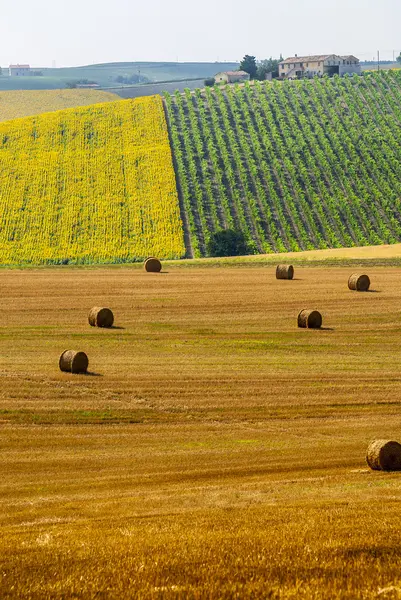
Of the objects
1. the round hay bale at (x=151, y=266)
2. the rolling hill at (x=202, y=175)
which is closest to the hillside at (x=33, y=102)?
the rolling hill at (x=202, y=175)

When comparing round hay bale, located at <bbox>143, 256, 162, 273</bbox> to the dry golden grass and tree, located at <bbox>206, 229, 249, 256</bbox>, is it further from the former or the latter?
tree, located at <bbox>206, 229, 249, 256</bbox>

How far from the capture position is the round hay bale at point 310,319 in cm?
4081

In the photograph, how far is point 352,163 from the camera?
94.6 metres

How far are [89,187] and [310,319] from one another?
53.1 metres

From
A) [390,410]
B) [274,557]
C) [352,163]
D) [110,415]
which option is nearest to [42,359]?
[110,415]

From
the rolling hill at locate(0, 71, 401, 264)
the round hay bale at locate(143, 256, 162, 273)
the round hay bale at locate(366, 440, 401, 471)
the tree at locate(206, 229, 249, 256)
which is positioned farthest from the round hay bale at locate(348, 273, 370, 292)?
the round hay bale at locate(366, 440, 401, 471)

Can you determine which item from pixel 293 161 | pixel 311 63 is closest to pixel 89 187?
pixel 293 161

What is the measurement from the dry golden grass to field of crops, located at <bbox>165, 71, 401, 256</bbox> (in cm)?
2735

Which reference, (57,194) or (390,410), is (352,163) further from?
(390,410)

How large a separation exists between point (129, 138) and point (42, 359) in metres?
70.2

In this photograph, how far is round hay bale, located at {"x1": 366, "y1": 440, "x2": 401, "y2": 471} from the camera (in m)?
21.6

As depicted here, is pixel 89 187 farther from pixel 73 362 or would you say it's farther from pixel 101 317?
pixel 73 362

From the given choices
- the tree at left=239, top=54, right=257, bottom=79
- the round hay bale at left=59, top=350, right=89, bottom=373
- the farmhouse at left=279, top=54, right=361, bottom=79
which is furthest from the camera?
the tree at left=239, top=54, right=257, bottom=79

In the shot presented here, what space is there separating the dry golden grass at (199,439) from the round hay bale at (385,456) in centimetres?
27
